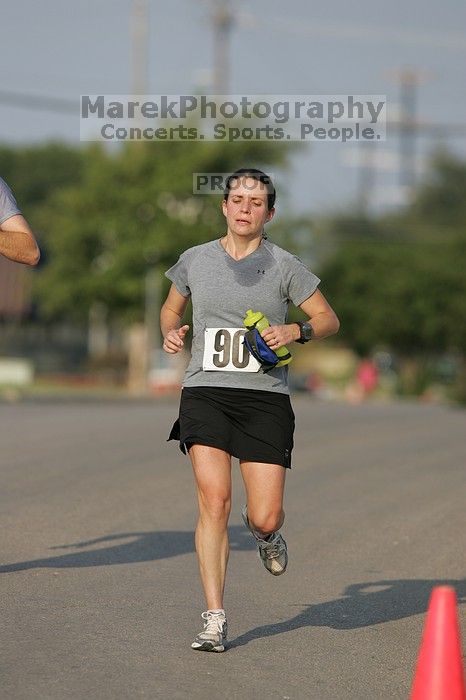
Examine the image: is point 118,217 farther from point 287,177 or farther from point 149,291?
point 287,177

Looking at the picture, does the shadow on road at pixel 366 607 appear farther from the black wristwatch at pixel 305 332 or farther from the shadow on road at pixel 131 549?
the shadow on road at pixel 131 549

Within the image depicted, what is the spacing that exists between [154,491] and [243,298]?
24.5ft

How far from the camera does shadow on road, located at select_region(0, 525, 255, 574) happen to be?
9.45m

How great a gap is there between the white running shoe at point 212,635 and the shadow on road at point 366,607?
21cm

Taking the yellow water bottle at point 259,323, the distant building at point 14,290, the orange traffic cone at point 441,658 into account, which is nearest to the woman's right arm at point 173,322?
the yellow water bottle at point 259,323

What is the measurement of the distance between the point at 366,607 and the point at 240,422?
1.75 m

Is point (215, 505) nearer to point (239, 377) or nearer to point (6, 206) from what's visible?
point (239, 377)

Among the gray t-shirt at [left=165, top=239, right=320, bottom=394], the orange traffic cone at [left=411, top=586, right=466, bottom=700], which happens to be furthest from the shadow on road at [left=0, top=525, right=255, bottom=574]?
the orange traffic cone at [left=411, top=586, right=466, bottom=700]

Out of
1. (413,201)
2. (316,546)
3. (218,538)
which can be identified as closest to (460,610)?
(218,538)

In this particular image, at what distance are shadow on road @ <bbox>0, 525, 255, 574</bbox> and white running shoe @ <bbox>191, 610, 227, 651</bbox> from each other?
241cm

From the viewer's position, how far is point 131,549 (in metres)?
10.3

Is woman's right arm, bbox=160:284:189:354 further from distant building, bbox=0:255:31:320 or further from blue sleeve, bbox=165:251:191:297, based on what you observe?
distant building, bbox=0:255:31:320

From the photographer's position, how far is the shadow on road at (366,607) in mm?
7617

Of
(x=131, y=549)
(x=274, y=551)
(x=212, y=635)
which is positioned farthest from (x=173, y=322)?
(x=131, y=549)
